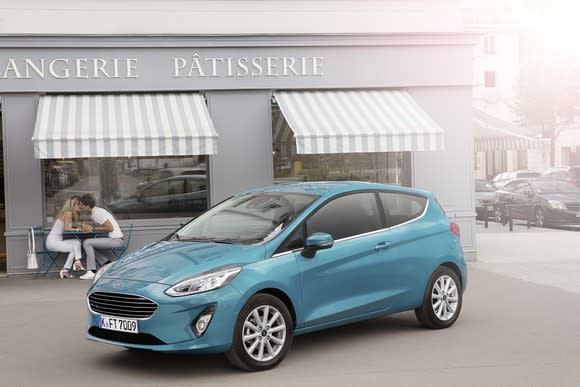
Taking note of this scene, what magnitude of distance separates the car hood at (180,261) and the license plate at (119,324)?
35 cm

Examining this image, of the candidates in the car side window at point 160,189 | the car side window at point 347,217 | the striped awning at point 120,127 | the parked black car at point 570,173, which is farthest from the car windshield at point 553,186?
the car side window at point 347,217

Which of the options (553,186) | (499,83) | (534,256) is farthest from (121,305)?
(499,83)

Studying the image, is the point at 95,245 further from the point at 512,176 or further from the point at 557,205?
the point at 512,176

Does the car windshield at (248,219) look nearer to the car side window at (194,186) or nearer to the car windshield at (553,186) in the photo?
the car side window at (194,186)

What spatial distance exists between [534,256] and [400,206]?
772 cm

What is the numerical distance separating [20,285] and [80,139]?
240cm

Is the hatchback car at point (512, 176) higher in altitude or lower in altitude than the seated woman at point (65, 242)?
higher

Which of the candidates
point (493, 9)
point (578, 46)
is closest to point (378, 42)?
point (578, 46)

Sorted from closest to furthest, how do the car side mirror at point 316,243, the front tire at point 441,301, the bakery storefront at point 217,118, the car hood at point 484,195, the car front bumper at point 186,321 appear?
1. the car front bumper at point 186,321
2. the car side mirror at point 316,243
3. the front tire at point 441,301
4. the bakery storefront at point 217,118
5. the car hood at point 484,195

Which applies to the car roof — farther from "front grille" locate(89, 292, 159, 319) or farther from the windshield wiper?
"front grille" locate(89, 292, 159, 319)

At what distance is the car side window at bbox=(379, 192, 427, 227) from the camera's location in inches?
327

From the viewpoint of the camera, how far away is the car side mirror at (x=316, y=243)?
23.7ft

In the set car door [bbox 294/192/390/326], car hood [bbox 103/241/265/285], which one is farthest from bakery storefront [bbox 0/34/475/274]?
car hood [bbox 103/241/265/285]

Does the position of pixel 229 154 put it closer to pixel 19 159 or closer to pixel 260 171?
pixel 260 171
